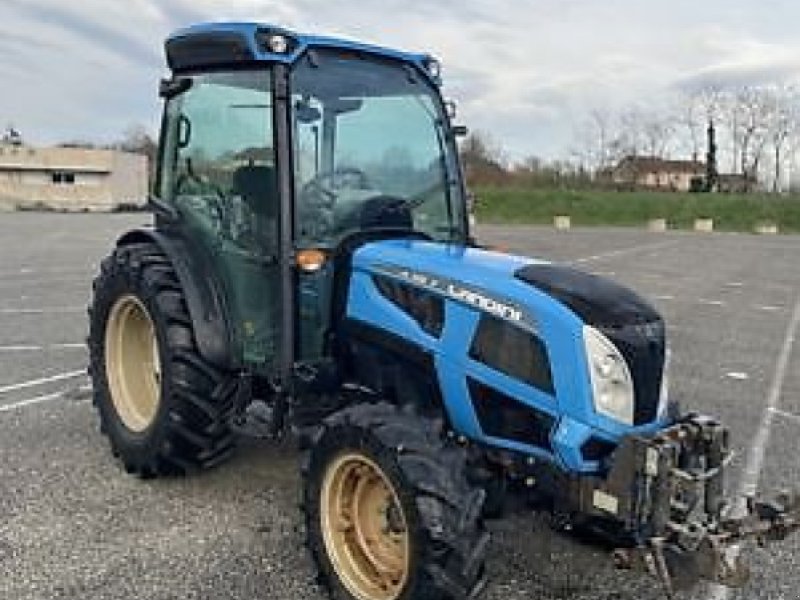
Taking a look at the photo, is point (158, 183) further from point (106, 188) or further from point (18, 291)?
point (106, 188)

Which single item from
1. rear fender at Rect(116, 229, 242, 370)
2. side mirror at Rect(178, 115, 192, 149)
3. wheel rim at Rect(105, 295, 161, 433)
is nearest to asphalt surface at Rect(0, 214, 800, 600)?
wheel rim at Rect(105, 295, 161, 433)

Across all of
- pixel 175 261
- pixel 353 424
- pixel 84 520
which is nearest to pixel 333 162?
pixel 175 261

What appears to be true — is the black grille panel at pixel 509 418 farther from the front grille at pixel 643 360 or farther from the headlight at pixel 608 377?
the front grille at pixel 643 360

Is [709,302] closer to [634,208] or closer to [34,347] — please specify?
[34,347]

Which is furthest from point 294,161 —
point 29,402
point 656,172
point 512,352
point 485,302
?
point 656,172

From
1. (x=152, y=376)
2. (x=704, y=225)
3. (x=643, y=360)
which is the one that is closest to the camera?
(x=643, y=360)

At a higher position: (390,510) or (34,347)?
(390,510)

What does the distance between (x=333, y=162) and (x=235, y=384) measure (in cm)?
134

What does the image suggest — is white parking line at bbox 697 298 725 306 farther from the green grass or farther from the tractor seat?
the green grass

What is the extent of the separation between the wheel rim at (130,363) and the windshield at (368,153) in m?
1.73

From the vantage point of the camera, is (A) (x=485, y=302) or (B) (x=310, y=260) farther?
(B) (x=310, y=260)

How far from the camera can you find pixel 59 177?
6331 centimetres

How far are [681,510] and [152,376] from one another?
3.48 m

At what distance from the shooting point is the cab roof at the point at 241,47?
4.02m
